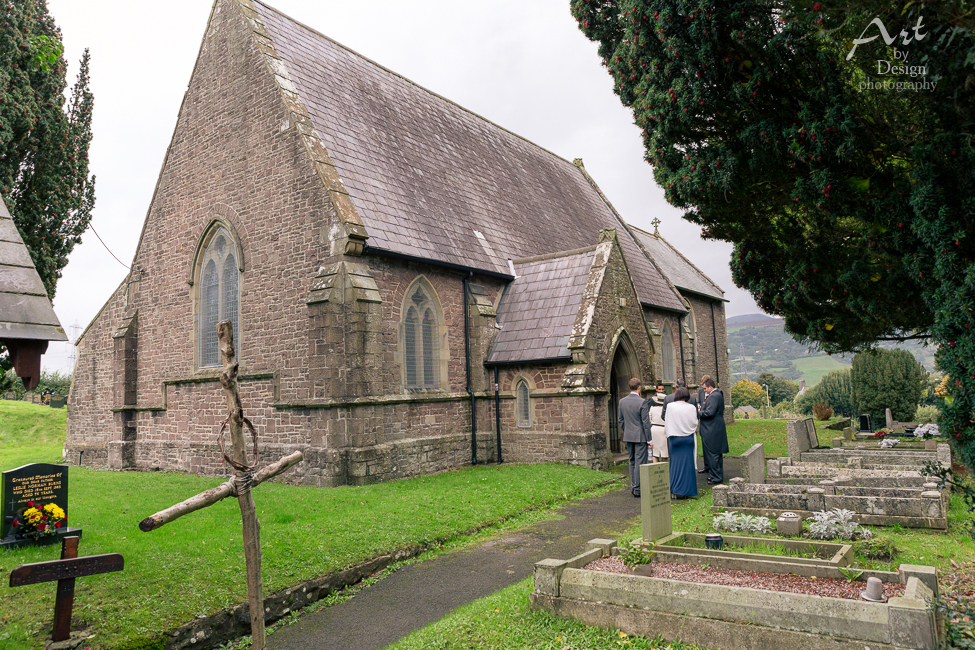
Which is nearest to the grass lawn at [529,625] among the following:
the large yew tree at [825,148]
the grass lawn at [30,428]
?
the large yew tree at [825,148]

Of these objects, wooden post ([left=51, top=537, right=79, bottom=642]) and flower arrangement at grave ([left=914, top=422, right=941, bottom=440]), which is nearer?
wooden post ([left=51, top=537, right=79, bottom=642])

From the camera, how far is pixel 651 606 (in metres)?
5.31

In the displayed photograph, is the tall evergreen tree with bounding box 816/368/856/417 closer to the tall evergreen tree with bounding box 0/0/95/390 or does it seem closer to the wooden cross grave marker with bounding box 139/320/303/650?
the tall evergreen tree with bounding box 0/0/95/390

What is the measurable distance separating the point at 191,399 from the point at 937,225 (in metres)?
16.2

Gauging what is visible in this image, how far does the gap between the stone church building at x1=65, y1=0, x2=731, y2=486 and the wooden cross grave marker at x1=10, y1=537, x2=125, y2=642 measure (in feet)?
23.2

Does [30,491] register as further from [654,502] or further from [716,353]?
[716,353]

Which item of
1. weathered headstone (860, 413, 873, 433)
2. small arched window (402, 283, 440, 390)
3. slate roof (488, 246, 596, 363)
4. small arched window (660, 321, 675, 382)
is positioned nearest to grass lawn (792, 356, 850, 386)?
A: small arched window (660, 321, 675, 382)

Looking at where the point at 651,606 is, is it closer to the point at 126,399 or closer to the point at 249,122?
the point at 249,122

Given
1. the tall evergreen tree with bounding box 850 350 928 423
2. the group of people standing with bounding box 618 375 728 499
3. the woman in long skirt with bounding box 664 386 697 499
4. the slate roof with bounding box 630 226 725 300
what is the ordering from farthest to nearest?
the slate roof with bounding box 630 226 725 300 → the tall evergreen tree with bounding box 850 350 928 423 → the group of people standing with bounding box 618 375 728 499 → the woman in long skirt with bounding box 664 386 697 499

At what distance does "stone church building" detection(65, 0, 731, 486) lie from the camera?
1353cm

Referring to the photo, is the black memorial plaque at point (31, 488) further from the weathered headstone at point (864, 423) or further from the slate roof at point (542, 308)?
the weathered headstone at point (864, 423)

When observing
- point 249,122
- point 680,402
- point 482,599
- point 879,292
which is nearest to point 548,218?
point 249,122

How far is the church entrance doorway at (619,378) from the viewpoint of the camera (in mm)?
17078

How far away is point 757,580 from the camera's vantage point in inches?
233
